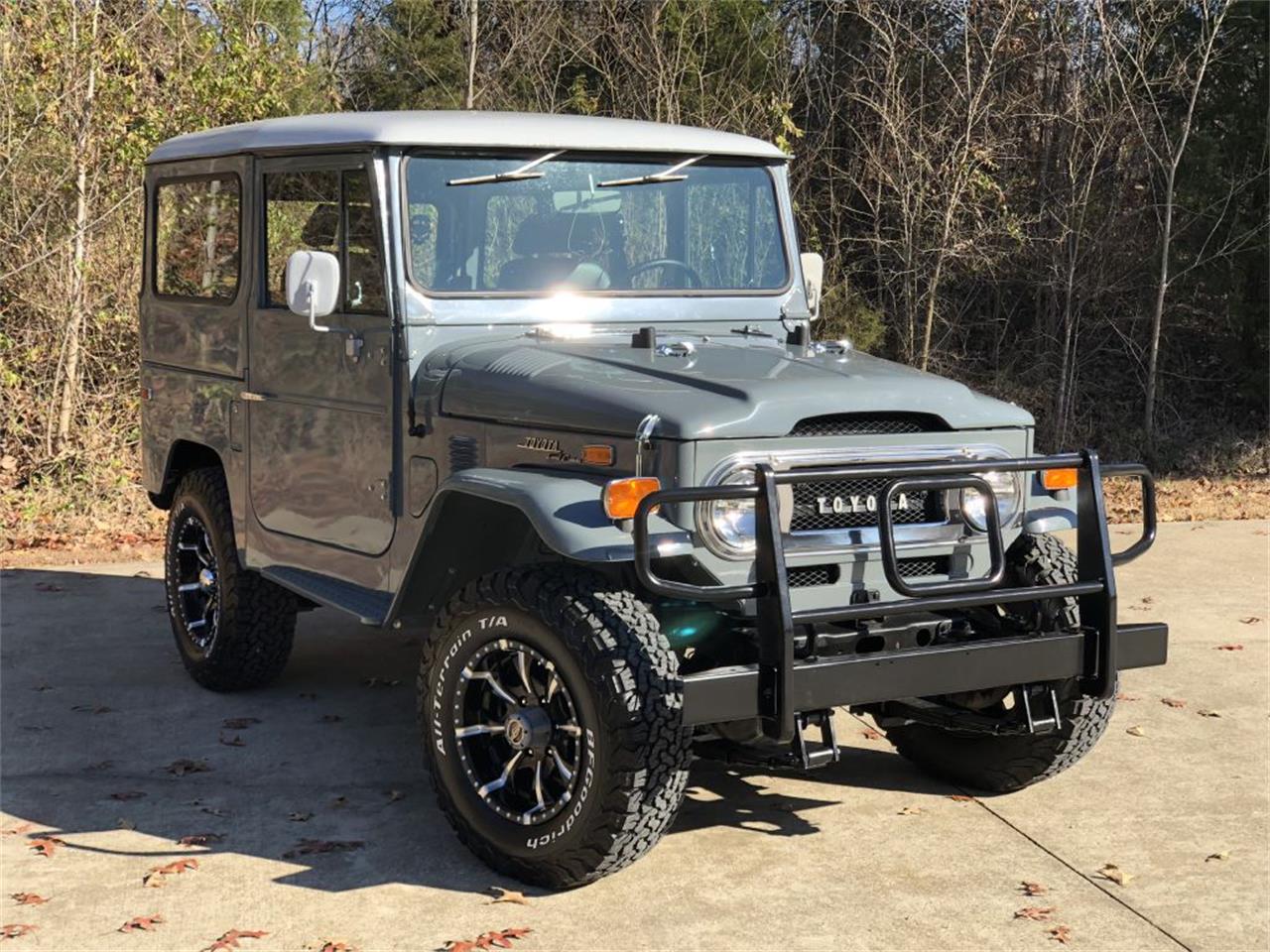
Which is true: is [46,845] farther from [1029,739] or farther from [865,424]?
[1029,739]

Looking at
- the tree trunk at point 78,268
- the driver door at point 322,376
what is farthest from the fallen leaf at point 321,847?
the tree trunk at point 78,268

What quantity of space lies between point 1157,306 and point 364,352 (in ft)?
39.8

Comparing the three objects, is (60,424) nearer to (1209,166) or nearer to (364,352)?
(364,352)

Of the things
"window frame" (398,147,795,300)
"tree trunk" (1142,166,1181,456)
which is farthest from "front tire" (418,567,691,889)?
"tree trunk" (1142,166,1181,456)

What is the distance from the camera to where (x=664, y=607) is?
470 centimetres

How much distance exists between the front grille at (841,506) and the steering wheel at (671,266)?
1.42 m

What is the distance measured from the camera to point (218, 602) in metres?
6.58

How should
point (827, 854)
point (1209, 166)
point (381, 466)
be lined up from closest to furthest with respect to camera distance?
point (827, 854)
point (381, 466)
point (1209, 166)

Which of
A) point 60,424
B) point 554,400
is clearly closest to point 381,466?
point 554,400

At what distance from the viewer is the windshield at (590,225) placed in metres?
5.43

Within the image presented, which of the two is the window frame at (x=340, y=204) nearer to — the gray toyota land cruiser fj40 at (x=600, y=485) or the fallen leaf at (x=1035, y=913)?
the gray toyota land cruiser fj40 at (x=600, y=485)

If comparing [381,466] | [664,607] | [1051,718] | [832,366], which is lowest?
[1051,718]

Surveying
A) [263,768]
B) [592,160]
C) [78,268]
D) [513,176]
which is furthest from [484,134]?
[78,268]

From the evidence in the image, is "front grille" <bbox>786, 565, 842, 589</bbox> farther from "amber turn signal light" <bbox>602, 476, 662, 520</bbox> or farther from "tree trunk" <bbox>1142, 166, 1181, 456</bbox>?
"tree trunk" <bbox>1142, 166, 1181, 456</bbox>
